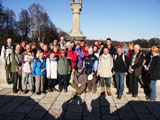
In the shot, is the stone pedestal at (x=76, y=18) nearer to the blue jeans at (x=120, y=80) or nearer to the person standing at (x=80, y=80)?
the person standing at (x=80, y=80)

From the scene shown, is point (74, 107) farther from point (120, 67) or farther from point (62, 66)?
point (120, 67)

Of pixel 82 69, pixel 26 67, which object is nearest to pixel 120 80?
pixel 82 69

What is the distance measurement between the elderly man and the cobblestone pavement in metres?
0.43

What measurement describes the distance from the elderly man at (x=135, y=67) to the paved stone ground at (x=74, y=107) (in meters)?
0.43

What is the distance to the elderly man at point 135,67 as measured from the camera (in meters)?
4.89

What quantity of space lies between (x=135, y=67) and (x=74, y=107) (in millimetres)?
2611

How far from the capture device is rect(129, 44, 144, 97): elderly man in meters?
4.89

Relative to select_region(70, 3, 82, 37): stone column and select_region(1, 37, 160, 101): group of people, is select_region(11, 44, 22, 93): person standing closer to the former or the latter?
select_region(1, 37, 160, 101): group of people

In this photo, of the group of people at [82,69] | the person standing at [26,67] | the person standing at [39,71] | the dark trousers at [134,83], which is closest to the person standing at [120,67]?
the group of people at [82,69]

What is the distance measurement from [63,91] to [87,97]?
1174mm

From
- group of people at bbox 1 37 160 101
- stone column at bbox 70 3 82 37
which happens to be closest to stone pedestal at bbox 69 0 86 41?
stone column at bbox 70 3 82 37

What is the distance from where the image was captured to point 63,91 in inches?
226

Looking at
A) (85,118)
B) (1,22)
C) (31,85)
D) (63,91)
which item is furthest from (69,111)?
(1,22)

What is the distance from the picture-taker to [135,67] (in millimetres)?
4914
